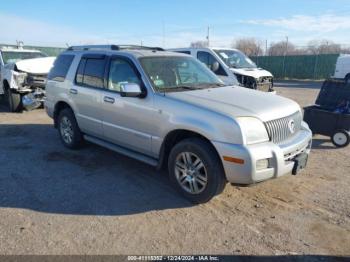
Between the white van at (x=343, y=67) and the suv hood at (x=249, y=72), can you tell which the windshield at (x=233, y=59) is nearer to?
the suv hood at (x=249, y=72)

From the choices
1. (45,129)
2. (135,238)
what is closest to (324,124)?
(135,238)

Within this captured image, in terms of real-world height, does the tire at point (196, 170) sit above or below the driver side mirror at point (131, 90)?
below

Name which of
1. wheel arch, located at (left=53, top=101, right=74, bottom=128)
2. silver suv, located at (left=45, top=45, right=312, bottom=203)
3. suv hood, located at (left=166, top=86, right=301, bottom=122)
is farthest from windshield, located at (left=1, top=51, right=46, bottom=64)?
suv hood, located at (left=166, top=86, right=301, bottom=122)

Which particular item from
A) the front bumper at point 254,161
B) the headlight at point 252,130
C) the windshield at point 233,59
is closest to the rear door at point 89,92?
the front bumper at point 254,161

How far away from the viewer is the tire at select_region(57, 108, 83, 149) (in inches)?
247

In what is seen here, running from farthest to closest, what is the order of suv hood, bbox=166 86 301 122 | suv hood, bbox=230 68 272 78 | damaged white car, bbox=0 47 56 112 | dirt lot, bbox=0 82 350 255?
suv hood, bbox=230 68 272 78, damaged white car, bbox=0 47 56 112, suv hood, bbox=166 86 301 122, dirt lot, bbox=0 82 350 255

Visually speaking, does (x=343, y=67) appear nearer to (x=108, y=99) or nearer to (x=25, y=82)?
(x=25, y=82)

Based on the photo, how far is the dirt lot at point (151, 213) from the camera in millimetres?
3396

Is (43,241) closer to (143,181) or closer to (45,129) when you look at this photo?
(143,181)

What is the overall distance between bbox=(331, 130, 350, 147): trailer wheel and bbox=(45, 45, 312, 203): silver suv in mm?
2432

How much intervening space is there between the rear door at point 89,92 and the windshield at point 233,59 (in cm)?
657

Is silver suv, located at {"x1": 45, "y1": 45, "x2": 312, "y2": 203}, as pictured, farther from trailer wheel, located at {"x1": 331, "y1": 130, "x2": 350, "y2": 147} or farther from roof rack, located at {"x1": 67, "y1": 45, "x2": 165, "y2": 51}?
trailer wheel, located at {"x1": 331, "y1": 130, "x2": 350, "y2": 147}

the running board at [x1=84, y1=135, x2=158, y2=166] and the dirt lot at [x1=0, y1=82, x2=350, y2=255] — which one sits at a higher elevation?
the running board at [x1=84, y1=135, x2=158, y2=166]

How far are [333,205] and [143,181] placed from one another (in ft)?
8.46
